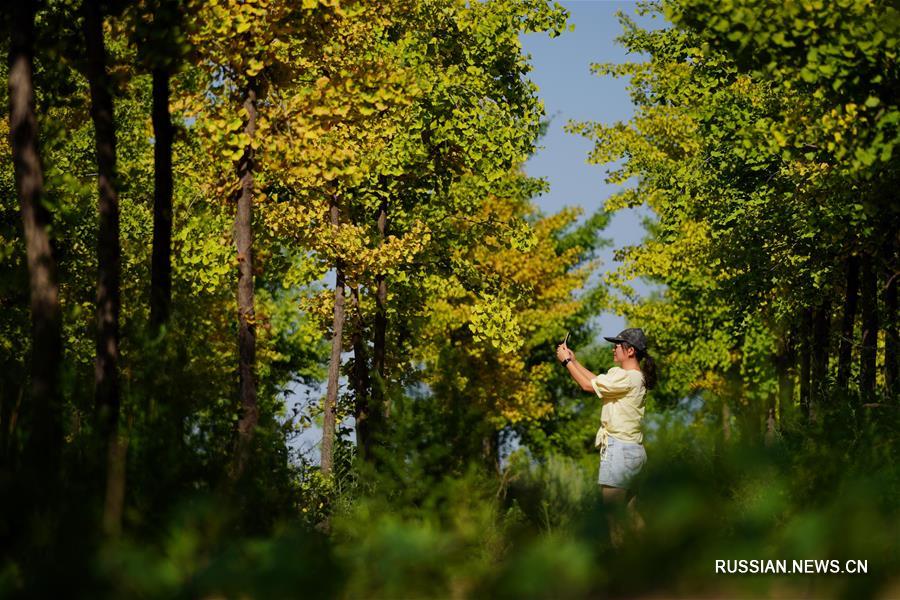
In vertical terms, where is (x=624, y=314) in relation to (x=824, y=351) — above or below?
above

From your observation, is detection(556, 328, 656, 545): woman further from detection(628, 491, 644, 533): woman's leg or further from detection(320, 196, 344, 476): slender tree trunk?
detection(320, 196, 344, 476): slender tree trunk

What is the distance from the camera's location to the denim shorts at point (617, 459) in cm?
1059

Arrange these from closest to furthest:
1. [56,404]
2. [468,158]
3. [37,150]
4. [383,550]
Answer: [383,550]
[56,404]
[37,150]
[468,158]

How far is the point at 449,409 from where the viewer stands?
9.85 meters

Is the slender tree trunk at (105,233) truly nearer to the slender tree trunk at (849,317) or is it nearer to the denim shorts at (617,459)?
the denim shorts at (617,459)

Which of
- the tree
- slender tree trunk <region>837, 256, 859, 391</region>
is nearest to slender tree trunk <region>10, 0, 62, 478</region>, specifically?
the tree

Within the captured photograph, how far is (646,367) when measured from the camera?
11297 millimetres

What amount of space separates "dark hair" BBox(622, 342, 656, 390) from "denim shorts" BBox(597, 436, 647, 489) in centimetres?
62

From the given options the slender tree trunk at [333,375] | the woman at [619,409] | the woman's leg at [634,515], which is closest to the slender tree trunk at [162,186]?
the woman at [619,409]

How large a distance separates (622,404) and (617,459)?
1.59 ft

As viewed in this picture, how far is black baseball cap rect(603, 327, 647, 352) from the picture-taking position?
436 inches

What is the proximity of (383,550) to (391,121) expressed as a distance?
17.6 metres

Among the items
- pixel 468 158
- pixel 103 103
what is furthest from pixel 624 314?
pixel 103 103

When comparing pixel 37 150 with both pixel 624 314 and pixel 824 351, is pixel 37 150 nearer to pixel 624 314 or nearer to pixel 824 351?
pixel 824 351
